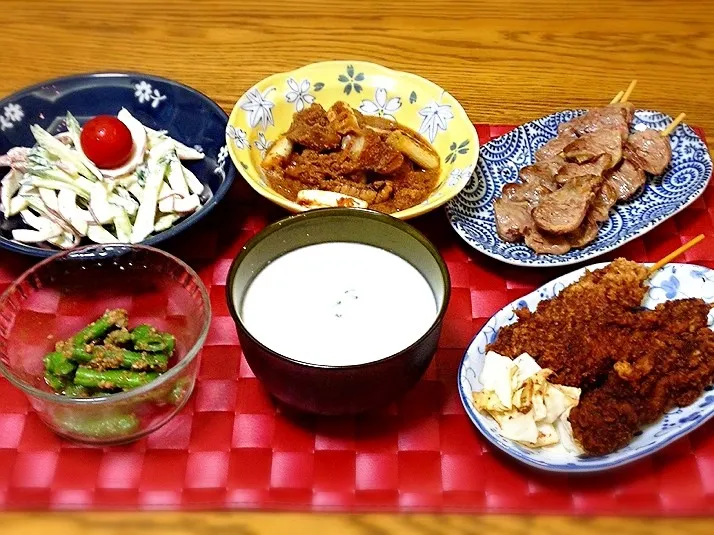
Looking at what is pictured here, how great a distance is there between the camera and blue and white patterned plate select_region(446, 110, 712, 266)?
69.7 inches

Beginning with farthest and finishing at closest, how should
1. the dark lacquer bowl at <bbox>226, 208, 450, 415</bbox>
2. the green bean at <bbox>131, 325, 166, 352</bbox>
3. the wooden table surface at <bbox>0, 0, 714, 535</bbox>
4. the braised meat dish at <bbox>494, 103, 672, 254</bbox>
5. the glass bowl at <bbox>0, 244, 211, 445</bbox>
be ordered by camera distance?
the wooden table surface at <bbox>0, 0, 714, 535</bbox>, the braised meat dish at <bbox>494, 103, 672, 254</bbox>, the green bean at <bbox>131, 325, 166, 352</bbox>, the glass bowl at <bbox>0, 244, 211, 445</bbox>, the dark lacquer bowl at <bbox>226, 208, 450, 415</bbox>

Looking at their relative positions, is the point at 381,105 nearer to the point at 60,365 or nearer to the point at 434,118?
the point at 434,118

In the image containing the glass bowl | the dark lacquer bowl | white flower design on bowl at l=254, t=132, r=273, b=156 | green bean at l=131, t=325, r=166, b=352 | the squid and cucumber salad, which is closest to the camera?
the dark lacquer bowl

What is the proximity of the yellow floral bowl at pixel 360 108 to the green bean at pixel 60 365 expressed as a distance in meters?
0.60

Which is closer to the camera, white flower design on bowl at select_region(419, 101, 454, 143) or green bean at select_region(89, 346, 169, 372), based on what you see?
green bean at select_region(89, 346, 169, 372)

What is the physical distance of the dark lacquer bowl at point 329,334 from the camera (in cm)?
126

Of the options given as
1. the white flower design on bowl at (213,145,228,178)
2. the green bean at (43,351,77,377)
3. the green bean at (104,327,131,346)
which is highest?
the white flower design on bowl at (213,145,228,178)

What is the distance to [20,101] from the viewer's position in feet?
6.22

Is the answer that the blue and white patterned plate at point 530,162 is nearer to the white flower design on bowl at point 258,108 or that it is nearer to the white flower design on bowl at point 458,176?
the white flower design on bowl at point 458,176

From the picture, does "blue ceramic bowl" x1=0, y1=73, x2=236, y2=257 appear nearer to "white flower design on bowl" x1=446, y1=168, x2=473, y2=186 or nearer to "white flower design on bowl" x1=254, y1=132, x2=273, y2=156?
"white flower design on bowl" x1=254, y1=132, x2=273, y2=156

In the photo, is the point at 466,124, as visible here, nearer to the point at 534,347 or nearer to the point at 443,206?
the point at 443,206

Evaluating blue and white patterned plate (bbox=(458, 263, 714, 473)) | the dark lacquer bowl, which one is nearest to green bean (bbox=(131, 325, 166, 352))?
the dark lacquer bowl

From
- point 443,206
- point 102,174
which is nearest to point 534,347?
point 443,206

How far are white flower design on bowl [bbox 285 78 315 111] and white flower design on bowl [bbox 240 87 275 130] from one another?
0.18ft
